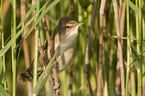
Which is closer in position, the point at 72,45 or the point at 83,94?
the point at 72,45

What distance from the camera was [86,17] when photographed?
4.37 feet

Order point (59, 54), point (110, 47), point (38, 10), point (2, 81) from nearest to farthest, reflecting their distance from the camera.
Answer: point (38, 10) < point (2, 81) < point (59, 54) < point (110, 47)

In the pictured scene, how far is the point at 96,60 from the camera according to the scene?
4.26 feet

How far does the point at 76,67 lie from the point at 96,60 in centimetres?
27

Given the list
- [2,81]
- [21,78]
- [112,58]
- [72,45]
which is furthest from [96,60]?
[2,81]

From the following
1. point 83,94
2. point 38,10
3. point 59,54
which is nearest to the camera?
point 38,10

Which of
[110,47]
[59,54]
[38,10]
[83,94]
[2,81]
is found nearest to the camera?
[38,10]

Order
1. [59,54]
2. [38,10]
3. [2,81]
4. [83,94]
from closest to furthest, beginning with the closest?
1. [38,10]
2. [2,81]
3. [59,54]
4. [83,94]

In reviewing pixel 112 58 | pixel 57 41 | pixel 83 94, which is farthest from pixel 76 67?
pixel 57 41

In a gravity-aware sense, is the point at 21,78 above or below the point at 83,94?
above

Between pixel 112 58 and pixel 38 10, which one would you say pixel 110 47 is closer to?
pixel 112 58

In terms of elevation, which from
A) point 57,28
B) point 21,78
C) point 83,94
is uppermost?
point 57,28

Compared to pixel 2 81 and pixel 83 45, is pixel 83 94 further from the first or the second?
pixel 2 81

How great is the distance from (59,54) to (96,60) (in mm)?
295
